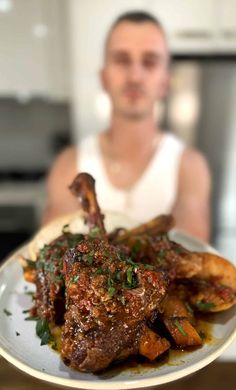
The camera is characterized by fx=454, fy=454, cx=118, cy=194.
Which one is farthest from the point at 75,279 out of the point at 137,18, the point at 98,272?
the point at 137,18

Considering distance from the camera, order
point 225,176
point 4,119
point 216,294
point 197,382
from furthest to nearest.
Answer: point 4,119, point 225,176, point 216,294, point 197,382

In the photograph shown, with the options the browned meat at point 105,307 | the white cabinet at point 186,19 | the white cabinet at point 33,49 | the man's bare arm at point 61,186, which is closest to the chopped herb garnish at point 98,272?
the browned meat at point 105,307

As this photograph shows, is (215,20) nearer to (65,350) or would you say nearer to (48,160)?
(48,160)

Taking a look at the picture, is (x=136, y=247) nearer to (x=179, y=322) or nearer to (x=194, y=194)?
(x=179, y=322)

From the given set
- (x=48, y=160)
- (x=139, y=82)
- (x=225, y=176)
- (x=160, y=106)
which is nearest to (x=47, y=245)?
(x=139, y=82)

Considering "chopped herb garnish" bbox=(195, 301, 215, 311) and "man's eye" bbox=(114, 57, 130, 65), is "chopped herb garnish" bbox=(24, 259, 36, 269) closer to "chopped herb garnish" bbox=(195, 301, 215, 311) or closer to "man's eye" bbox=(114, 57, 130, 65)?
"chopped herb garnish" bbox=(195, 301, 215, 311)

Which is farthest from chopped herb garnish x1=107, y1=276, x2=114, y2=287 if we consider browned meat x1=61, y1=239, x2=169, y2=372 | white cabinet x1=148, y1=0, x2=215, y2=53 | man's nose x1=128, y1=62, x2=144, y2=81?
white cabinet x1=148, y1=0, x2=215, y2=53

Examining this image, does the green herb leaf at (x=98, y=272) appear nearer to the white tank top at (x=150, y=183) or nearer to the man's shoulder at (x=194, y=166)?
the white tank top at (x=150, y=183)
